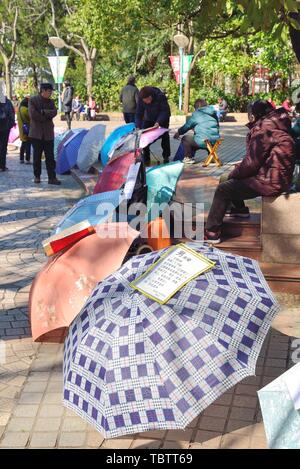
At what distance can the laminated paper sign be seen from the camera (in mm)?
3660

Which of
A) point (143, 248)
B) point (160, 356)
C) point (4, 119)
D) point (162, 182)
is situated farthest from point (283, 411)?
point (4, 119)

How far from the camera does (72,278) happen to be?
19.5 feet

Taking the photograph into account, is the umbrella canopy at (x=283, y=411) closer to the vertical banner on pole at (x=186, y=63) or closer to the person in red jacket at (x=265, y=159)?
the person in red jacket at (x=265, y=159)

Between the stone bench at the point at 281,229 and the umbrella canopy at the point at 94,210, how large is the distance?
165cm

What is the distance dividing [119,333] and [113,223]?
2.59 metres

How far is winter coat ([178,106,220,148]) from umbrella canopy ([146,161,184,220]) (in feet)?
18.6

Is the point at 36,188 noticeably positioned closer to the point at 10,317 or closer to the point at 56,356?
the point at 10,317

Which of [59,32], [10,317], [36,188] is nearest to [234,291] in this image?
[10,317]

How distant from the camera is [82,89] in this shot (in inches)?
1751

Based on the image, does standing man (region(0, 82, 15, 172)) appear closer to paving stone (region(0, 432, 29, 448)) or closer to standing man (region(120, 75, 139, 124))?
standing man (region(120, 75, 139, 124))

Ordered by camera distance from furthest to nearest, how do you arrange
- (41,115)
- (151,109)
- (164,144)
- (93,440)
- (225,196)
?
(164,144) → (41,115) → (151,109) → (225,196) → (93,440)

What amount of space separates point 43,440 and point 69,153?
37.8 ft

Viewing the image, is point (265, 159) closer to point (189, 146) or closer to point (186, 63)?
point (189, 146)

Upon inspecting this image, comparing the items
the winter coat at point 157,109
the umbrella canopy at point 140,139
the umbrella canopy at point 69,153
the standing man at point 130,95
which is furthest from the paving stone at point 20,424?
the standing man at point 130,95
